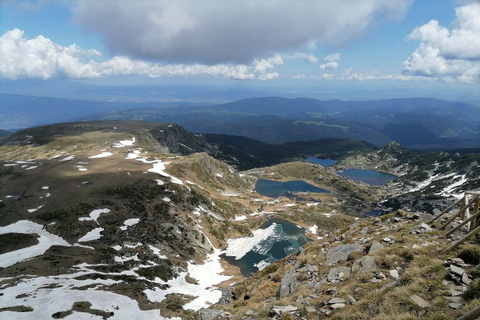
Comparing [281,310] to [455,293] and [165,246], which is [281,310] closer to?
[455,293]

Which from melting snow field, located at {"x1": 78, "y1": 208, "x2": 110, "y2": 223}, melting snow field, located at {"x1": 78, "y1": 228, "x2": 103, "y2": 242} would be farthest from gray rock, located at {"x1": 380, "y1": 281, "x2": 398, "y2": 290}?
melting snow field, located at {"x1": 78, "y1": 208, "x2": 110, "y2": 223}

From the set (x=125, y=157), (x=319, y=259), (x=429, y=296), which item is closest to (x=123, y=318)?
(x=319, y=259)

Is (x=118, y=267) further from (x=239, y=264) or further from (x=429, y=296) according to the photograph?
(x=429, y=296)

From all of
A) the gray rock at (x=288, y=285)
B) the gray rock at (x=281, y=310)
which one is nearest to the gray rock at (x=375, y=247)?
the gray rock at (x=288, y=285)

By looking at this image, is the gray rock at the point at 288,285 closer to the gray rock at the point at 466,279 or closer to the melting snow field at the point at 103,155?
the gray rock at the point at 466,279

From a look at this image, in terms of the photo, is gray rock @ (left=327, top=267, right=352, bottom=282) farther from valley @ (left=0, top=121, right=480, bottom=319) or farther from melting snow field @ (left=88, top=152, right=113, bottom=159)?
melting snow field @ (left=88, top=152, right=113, bottom=159)
